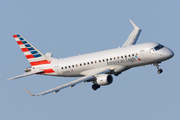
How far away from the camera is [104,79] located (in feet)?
252

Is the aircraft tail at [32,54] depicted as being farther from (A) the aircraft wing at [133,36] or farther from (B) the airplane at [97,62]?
(A) the aircraft wing at [133,36]

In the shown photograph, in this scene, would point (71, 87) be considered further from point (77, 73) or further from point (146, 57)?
point (146, 57)

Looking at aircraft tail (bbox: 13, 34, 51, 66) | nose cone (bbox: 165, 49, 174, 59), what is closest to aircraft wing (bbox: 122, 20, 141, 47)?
nose cone (bbox: 165, 49, 174, 59)

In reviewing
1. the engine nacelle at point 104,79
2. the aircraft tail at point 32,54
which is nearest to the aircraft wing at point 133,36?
the engine nacelle at point 104,79

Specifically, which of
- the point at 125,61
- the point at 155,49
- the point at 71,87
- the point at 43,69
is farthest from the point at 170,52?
the point at 43,69

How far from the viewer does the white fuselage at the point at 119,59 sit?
7975cm

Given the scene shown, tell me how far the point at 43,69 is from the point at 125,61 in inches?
679

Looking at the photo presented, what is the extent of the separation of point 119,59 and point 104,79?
5.81 meters

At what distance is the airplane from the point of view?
261 feet

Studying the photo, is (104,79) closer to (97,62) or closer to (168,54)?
(97,62)

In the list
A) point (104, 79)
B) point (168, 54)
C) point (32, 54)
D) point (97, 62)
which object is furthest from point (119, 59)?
point (32, 54)

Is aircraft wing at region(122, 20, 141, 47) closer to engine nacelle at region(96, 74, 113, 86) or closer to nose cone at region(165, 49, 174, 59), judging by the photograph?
nose cone at region(165, 49, 174, 59)

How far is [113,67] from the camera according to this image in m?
80.9

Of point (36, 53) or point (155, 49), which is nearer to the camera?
point (155, 49)
